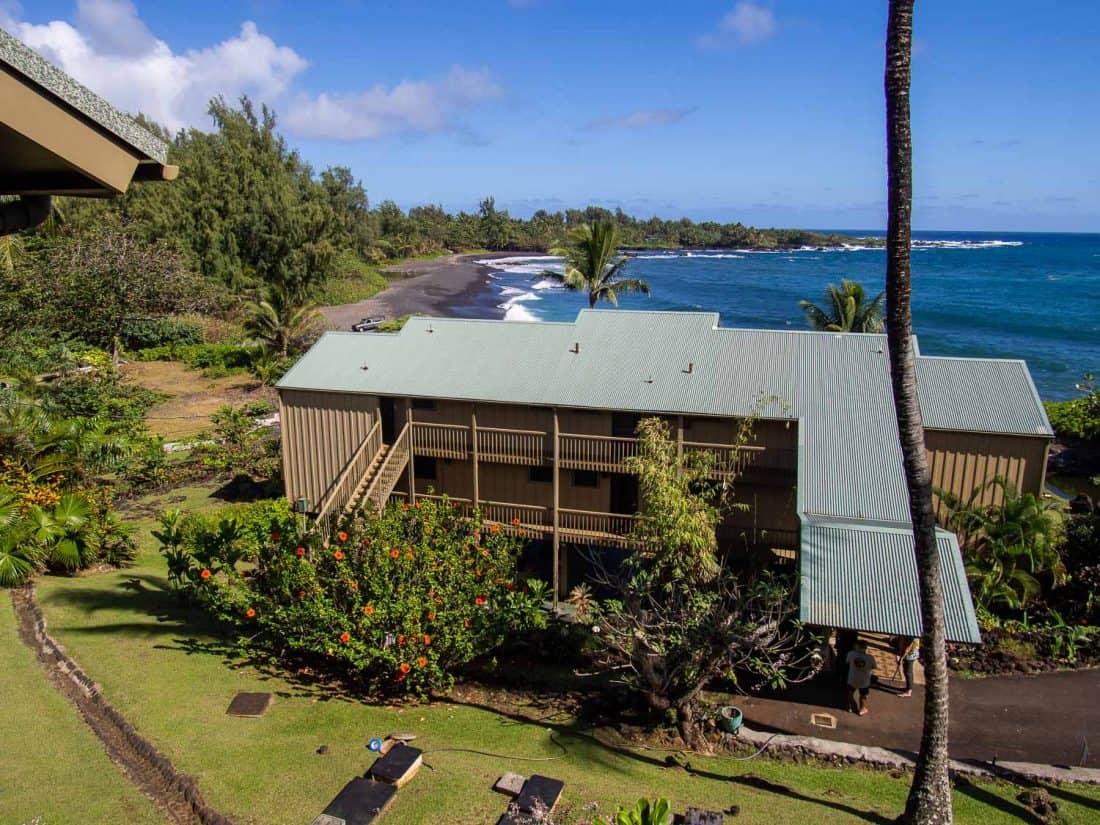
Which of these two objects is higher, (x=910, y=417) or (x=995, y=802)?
(x=910, y=417)

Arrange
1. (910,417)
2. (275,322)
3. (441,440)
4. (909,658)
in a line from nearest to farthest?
1. (910,417)
2. (909,658)
3. (441,440)
4. (275,322)

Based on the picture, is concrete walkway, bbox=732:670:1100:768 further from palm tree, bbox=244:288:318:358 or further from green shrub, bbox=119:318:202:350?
green shrub, bbox=119:318:202:350

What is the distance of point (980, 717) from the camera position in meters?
13.0

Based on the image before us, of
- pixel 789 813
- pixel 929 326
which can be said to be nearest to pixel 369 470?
pixel 789 813

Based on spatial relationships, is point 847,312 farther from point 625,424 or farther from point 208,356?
point 208,356

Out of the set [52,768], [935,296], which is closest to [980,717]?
[52,768]

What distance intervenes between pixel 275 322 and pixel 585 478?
84.4 feet

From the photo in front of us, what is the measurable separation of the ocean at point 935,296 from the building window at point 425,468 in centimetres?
3728

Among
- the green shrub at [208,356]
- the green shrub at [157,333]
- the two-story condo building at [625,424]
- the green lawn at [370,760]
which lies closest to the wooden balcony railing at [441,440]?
the two-story condo building at [625,424]

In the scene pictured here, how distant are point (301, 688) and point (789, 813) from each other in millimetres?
7485

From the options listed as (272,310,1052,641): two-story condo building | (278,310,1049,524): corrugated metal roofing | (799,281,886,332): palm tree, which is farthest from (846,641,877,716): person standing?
(799,281,886,332): palm tree

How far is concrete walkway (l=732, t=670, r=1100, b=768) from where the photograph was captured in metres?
12.0

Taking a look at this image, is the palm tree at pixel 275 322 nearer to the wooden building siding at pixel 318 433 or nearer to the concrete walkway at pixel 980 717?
the wooden building siding at pixel 318 433

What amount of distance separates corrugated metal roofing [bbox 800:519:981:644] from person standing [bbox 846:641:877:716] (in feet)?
→ 2.14
